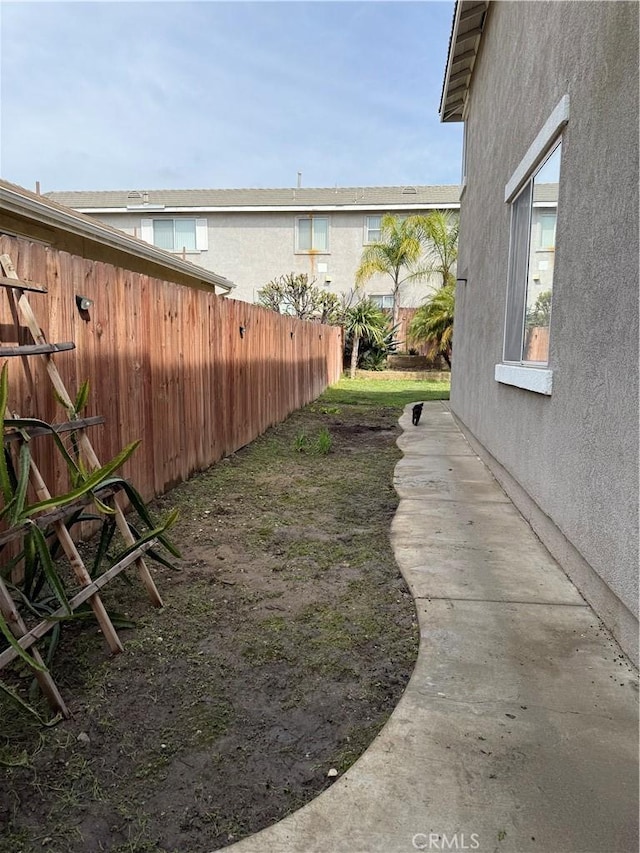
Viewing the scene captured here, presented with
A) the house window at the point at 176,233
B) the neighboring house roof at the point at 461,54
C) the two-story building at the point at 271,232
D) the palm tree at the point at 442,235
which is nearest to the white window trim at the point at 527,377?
the neighboring house roof at the point at 461,54

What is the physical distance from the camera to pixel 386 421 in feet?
34.9

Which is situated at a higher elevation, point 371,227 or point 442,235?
point 371,227

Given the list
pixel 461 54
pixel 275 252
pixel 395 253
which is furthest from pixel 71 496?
pixel 275 252

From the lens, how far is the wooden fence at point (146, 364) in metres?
3.37

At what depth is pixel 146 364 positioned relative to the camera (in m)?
4.75

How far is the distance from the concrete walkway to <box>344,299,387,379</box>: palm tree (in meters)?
17.4

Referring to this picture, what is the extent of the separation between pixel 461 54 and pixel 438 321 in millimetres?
11103

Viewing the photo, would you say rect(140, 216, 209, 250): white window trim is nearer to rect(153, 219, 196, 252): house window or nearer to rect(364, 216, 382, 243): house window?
rect(153, 219, 196, 252): house window

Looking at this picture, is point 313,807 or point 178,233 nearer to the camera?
point 313,807

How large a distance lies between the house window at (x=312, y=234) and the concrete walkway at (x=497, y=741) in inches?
831

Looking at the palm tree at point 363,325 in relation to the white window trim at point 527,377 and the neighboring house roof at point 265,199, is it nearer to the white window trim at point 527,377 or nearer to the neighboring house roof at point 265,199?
the neighboring house roof at point 265,199

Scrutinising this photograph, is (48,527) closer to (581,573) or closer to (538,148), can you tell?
(581,573)

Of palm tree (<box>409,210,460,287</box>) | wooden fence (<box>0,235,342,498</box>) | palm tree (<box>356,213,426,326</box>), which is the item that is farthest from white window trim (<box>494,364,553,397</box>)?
palm tree (<box>356,213,426,326</box>)

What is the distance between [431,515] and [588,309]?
2211mm
